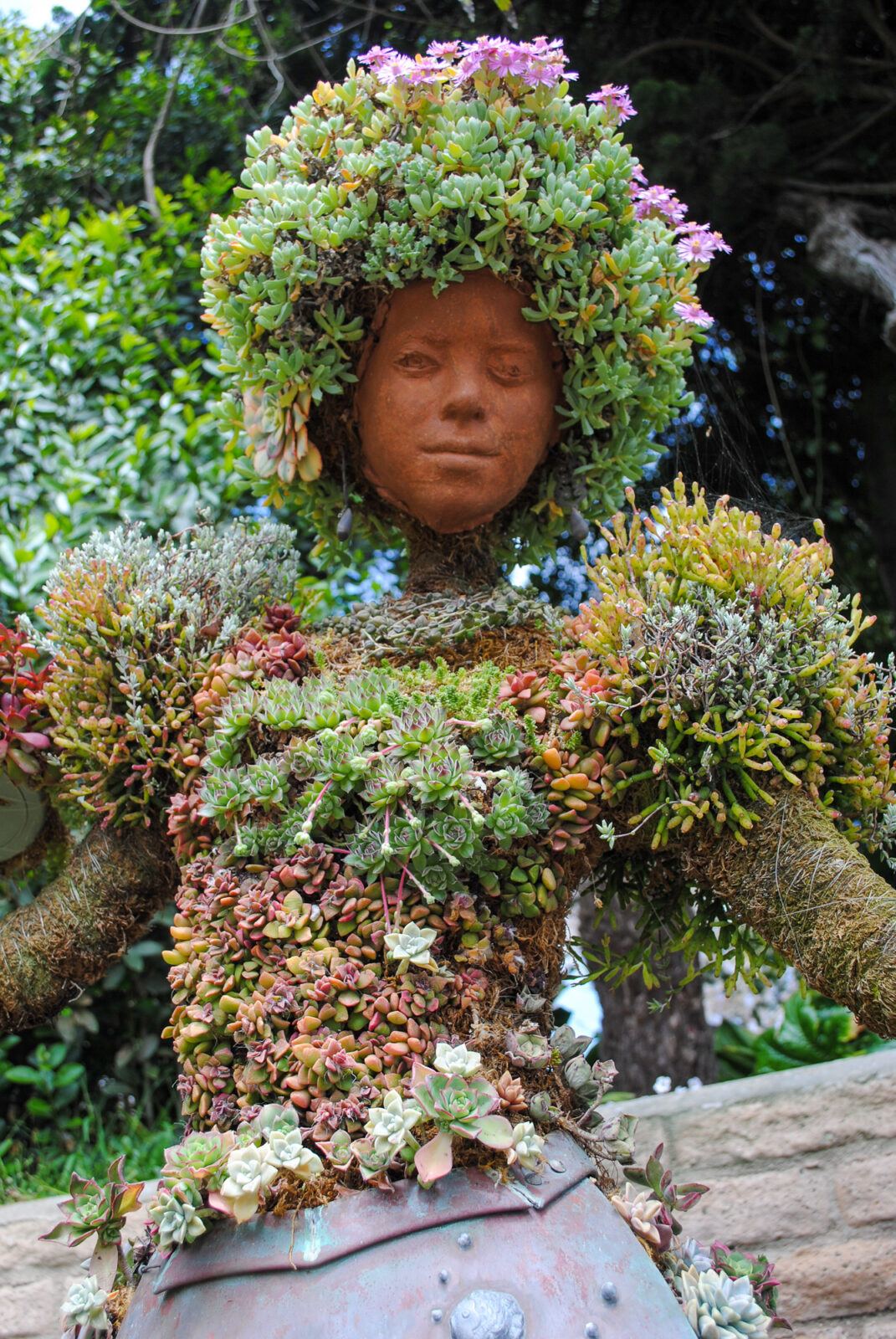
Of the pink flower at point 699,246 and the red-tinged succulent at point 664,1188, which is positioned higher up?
the pink flower at point 699,246

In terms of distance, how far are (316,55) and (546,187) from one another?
7.36ft

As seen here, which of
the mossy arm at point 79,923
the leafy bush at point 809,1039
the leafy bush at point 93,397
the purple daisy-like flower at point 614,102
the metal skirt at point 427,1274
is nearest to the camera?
the metal skirt at point 427,1274

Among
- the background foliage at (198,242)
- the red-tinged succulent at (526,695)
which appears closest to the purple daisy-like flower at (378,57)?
the red-tinged succulent at (526,695)

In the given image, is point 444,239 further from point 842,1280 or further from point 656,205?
point 842,1280

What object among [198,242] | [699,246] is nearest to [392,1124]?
[699,246]

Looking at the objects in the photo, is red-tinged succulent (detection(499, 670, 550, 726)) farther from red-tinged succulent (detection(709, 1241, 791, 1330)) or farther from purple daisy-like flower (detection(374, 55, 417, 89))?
purple daisy-like flower (detection(374, 55, 417, 89))

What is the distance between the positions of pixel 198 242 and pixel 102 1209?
2953 millimetres

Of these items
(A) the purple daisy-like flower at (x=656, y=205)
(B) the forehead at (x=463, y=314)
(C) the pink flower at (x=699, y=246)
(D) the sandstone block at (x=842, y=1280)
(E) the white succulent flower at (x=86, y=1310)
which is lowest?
(D) the sandstone block at (x=842, y=1280)

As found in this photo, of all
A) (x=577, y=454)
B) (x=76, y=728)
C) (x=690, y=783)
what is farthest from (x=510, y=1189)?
(x=577, y=454)

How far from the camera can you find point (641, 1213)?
135 cm

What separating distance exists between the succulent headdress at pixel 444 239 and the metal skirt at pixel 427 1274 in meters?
1.00

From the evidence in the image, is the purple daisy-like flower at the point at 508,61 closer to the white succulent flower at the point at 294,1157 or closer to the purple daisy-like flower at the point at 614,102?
the purple daisy-like flower at the point at 614,102

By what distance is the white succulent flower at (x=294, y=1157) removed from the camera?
4.00ft

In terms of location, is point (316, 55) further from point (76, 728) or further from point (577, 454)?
point (76, 728)
